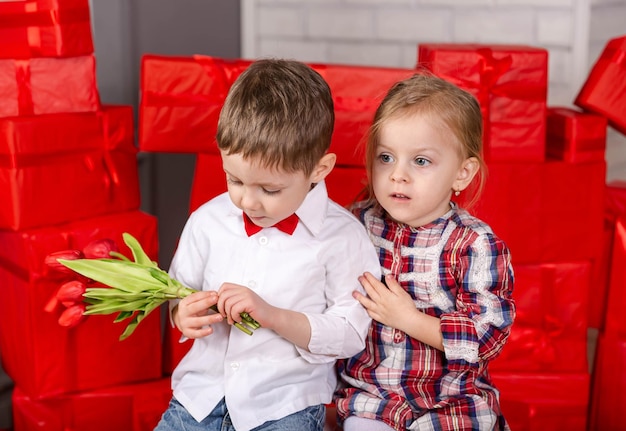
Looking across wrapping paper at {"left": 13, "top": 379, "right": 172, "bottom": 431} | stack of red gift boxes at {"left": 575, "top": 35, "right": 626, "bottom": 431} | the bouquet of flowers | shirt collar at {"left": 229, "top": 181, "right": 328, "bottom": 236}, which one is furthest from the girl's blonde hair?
wrapping paper at {"left": 13, "top": 379, "right": 172, "bottom": 431}

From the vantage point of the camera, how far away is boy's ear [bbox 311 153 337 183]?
164 cm

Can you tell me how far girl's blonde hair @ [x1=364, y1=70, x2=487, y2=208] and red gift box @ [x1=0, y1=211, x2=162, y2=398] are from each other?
0.70 m

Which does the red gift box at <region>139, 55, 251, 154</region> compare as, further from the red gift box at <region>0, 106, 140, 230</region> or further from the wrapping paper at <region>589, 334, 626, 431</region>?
the wrapping paper at <region>589, 334, 626, 431</region>

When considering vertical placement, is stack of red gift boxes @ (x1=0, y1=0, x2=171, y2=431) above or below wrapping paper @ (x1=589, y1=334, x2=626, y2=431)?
above

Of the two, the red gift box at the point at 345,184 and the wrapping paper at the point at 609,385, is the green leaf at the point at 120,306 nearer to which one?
the red gift box at the point at 345,184

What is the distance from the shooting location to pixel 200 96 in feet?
7.07

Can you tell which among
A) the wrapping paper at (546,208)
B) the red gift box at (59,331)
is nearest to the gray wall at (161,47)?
the red gift box at (59,331)

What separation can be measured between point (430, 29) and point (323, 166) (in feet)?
4.41

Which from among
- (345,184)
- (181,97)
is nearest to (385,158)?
(345,184)

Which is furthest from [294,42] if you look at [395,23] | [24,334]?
[24,334]

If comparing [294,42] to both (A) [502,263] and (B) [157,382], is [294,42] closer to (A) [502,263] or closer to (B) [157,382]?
(B) [157,382]

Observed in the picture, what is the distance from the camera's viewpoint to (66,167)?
2.04 metres

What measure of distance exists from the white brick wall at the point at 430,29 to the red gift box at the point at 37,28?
1.07 m

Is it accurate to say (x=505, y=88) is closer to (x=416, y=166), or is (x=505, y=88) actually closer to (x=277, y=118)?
(x=416, y=166)
